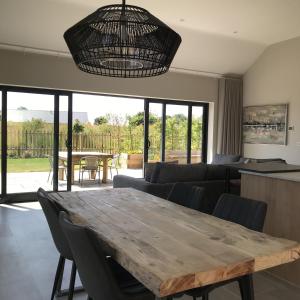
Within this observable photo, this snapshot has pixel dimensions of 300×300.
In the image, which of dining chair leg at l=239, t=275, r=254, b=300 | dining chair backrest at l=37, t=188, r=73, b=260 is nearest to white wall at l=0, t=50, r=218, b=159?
dining chair backrest at l=37, t=188, r=73, b=260

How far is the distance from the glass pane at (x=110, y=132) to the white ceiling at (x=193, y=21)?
144 centimetres

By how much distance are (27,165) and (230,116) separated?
472cm

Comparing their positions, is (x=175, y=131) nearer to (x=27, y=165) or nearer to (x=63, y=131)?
(x=63, y=131)

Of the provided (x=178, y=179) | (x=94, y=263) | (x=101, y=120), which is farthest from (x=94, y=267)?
(x=101, y=120)

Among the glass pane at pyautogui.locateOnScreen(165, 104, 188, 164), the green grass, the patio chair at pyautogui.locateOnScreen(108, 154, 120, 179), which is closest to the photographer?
the green grass

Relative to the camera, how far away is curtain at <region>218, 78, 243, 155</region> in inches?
323

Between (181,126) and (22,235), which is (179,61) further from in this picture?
(22,235)

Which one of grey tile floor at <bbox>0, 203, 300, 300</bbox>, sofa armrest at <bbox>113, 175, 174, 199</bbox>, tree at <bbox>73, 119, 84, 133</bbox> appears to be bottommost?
grey tile floor at <bbox>0, 203, 300, 300</bbox>

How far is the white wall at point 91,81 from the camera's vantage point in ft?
20.0

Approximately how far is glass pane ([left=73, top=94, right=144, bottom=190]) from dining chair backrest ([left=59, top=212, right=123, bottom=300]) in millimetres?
5616

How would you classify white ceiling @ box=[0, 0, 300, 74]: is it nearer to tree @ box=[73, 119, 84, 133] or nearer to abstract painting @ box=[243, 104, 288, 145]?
abstract painting @ box=[243, 104, 288, 145]

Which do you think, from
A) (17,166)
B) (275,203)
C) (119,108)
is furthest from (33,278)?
(119,108)

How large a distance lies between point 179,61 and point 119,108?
1.68m

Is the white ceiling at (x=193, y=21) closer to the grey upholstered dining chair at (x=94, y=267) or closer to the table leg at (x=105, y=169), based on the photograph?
the table leg at (x=105, y=169)
